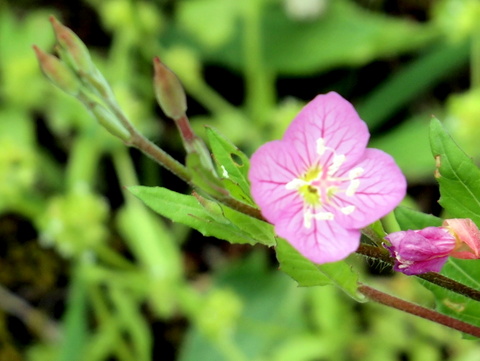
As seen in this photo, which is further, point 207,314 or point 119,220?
point 119,220

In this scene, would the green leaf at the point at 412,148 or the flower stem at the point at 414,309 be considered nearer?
the flower stem at the point at 414,309

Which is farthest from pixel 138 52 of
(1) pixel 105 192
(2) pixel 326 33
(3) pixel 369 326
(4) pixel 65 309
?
(3) pixel 369 326

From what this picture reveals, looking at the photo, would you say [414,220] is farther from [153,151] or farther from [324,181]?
[153,151]

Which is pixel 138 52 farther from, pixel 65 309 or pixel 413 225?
pixel 413 225

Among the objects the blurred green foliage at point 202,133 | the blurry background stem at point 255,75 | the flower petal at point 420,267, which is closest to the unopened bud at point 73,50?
the flower petal at point 420,267

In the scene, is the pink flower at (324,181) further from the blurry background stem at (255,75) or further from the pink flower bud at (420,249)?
the blurry background stem at (255,75)

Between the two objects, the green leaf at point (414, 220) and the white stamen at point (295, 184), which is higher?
the white stamen at point (295, 184)

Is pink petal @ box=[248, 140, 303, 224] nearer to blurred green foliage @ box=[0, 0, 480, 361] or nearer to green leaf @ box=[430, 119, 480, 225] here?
green leaf @ box=[430, 119, 480, 225]
